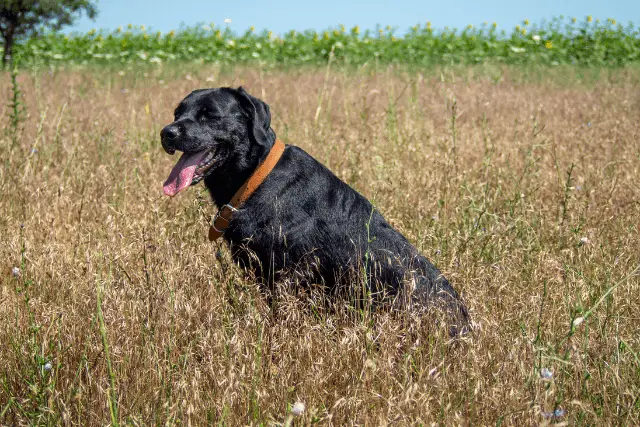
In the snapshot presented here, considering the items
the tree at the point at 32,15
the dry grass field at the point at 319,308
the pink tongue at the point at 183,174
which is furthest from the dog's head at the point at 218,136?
the tree at the point at 32,15

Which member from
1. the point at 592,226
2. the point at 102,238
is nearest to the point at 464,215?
the point at 592,226

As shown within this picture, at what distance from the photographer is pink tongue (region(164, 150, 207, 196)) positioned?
3209mm

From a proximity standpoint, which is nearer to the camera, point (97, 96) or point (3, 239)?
point (3, 239)

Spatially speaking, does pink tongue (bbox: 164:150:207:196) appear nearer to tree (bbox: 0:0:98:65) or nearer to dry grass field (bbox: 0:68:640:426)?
dry grass field (bbox: 0:68:640:426)

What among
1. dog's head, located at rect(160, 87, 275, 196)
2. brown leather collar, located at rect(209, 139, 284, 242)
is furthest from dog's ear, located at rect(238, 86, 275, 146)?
brown leather collar, located at rect(209, 139, 284, 242)

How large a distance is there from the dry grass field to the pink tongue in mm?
150

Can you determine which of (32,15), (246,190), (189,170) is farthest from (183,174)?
(32,15)

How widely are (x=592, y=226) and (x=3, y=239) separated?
3941 mm

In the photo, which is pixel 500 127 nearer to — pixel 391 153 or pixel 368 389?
pixel 391 153

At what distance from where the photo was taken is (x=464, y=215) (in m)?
4.15

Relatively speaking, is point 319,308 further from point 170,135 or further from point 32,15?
point 32,15

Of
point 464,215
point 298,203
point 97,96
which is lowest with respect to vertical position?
point 97,96

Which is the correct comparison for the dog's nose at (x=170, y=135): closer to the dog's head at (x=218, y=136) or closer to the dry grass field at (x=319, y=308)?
the dog's head at (x=218, y=136)

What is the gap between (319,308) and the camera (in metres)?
3.12
